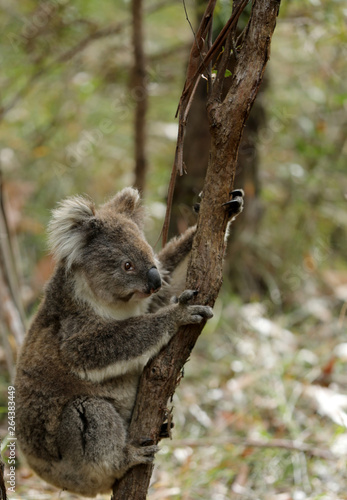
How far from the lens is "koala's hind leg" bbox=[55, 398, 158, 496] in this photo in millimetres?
3053

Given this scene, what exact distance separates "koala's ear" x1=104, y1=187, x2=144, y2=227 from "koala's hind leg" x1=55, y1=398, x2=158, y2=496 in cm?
124

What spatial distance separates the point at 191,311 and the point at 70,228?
1047 mm

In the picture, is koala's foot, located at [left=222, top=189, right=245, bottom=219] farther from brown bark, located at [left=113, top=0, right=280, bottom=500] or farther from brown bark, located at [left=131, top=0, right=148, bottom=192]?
brown bark, located at [left=131, top=0, right=148, bottom=192]

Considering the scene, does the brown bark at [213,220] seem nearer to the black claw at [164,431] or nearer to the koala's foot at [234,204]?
the koala's foot at [234,204]

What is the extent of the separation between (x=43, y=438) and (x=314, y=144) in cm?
553

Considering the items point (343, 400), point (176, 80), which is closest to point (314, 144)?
point (176, 80)

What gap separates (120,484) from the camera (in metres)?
3.08

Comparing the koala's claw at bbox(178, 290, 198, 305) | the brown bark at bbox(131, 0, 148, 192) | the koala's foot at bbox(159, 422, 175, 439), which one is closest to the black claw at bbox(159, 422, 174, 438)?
the koala's foot at bbox(159, 422, 175, 439)

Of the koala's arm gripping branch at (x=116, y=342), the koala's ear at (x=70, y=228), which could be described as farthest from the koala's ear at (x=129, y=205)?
the koala's arm gripping branch at (x=116, y=342)

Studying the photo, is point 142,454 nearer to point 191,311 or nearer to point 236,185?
point 191,311

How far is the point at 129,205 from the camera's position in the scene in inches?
145

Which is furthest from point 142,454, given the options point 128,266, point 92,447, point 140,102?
point 140,102

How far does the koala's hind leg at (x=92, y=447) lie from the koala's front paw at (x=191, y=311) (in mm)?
862

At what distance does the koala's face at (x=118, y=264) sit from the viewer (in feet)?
10.2
